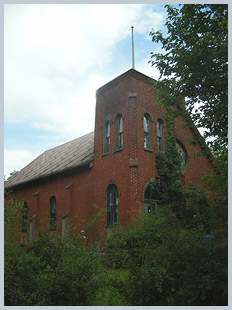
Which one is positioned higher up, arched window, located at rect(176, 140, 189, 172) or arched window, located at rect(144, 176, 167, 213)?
arched window, located at rect(176, 140, 189, 172)

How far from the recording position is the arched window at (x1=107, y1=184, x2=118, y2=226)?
17.1 meters

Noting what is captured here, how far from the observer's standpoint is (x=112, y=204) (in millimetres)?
17406

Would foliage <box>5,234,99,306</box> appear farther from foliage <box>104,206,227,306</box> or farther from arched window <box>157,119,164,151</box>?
arched window <box>157,119,164,151</box>

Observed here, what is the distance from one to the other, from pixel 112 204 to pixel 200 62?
9899 mm

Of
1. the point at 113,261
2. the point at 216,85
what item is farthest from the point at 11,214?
the point at 216,85

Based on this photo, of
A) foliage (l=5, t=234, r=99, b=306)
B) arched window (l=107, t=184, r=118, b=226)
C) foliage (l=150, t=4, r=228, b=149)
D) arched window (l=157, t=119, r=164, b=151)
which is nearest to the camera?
foliage (l=5, t=234, r=99, b=306)

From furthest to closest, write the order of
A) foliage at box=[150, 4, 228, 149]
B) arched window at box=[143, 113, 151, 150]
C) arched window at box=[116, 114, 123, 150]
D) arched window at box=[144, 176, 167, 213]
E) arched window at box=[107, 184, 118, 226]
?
arched window at box=[116, 114, 123, 150] < arched window at box=[143, 113, 151, 150] < arched window at box=[107, 184, 118, 226] < arched window at box=[144, 176, 167, 213] < foliage at box=[150, 4, 228, 149]

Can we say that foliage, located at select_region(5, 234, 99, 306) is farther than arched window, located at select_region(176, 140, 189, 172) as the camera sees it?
No

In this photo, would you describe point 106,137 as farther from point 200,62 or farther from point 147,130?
point 200,62

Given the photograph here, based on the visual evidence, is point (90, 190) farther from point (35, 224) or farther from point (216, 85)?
point (216, 85)

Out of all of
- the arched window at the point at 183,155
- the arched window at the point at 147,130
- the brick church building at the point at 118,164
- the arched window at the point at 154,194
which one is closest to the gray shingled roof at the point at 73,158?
the brick church building at the point at 118,164

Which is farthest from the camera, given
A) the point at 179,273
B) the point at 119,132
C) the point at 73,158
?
the point at 73,158

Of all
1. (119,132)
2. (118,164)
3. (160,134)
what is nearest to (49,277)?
(118,164)

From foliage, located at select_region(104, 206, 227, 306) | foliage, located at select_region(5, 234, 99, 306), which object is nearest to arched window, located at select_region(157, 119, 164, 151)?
foliage, located at select_region(104, 206, 227, 306)
